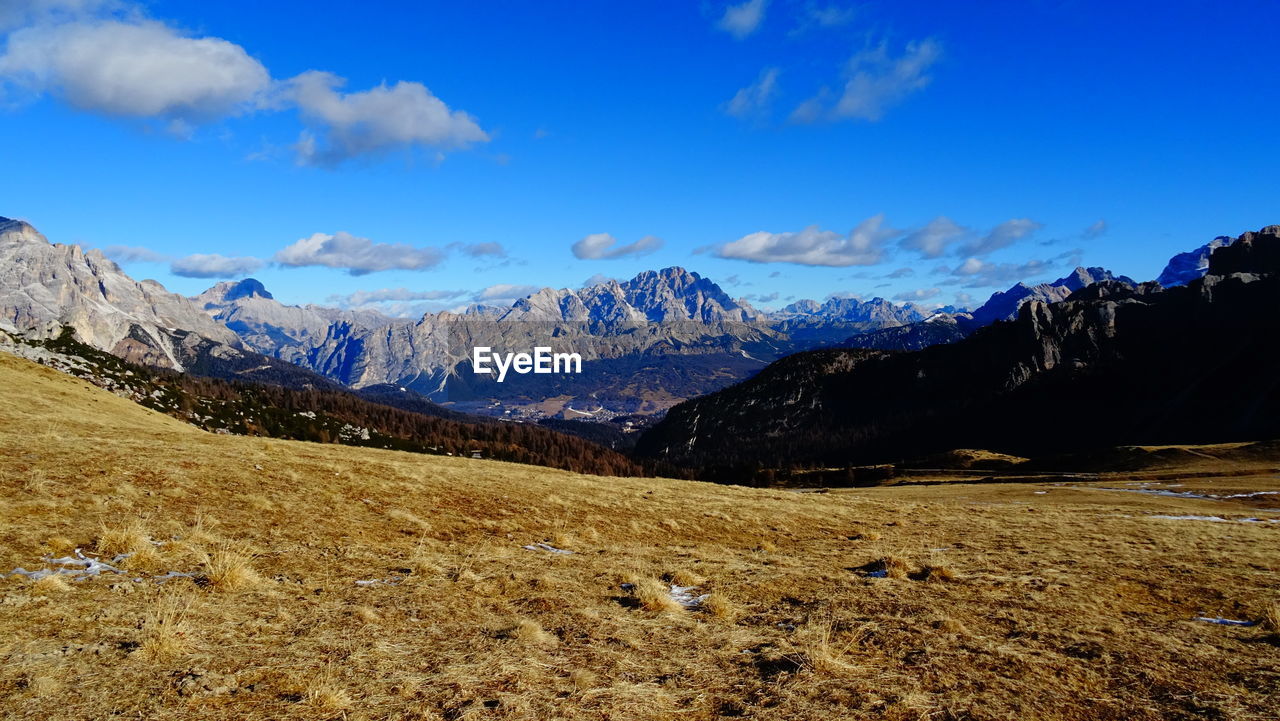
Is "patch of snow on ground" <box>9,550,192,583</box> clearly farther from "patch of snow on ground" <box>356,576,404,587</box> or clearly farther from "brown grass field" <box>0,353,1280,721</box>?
"patch of snow on ground" <box>356,576,404,587</box>

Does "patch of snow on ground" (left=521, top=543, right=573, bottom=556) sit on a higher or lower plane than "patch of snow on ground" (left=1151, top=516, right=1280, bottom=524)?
higher

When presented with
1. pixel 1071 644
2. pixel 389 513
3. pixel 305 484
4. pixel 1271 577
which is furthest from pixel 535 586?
pixel 1271 577

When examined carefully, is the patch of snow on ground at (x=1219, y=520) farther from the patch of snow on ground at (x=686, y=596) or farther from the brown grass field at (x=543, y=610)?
the patch of snow on ground at (x=686, y=596)

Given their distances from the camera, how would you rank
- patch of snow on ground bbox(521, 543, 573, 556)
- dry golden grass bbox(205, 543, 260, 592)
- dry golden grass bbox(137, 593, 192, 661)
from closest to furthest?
dry golden grass bbox(137, 593, 192, 661)
dry golden grass bbox(205, 543, 260, 592)
patch of snow on ground bbox(521, 543, 573, 556)

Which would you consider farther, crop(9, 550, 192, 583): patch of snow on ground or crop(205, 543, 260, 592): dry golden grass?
crop(205, 543, 260, 592): dry golden grass

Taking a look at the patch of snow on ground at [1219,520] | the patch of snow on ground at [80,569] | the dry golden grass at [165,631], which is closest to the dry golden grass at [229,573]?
the patch of snow on ground at [80,569]

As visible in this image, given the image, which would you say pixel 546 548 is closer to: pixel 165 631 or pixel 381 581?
pixel 381 581

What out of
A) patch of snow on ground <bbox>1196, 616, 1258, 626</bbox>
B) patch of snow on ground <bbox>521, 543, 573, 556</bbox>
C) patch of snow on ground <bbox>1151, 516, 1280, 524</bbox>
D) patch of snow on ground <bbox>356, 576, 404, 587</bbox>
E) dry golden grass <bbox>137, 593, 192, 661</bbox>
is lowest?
patch of snow on ground <bbox>1151, 516, 1280, 524</bbox>

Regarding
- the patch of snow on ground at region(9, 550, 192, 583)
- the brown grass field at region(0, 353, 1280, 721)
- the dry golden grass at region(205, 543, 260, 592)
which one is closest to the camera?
the brown grass field at region(0, 353, 1280, 721)

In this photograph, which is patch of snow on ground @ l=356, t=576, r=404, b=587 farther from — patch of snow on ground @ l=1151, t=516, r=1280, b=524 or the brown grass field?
patch of snow on ground @ l=1151, t=516, r=1280, b=524

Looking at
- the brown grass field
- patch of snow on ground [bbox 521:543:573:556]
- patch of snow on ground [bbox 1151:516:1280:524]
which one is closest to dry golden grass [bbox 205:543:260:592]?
the brown grass field
